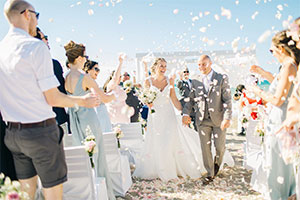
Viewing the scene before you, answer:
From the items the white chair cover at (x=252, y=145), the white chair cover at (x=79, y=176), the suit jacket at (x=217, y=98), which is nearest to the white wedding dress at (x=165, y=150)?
the suit jacket at (x=217, y=98)

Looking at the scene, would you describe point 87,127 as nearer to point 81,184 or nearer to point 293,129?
point 81,184

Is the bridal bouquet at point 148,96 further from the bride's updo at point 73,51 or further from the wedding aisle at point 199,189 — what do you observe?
the bride's updo at point 73,51

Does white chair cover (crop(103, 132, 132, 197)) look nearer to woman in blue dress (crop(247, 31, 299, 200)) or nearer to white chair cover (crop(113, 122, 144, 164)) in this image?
white chair cover (crop(113, 122, 144, 164))

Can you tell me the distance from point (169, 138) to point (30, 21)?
3.65m

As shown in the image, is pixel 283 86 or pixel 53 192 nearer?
pixel 53 192

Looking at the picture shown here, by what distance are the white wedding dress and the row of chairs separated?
46 centimetres

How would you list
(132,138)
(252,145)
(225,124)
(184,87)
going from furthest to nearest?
(184,87), (132,138), (252,145), (225,124)

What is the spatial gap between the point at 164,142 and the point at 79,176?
2.60 meters

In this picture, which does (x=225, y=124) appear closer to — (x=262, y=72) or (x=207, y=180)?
(x=207, y=180)

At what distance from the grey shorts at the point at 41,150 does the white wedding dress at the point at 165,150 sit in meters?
3.20

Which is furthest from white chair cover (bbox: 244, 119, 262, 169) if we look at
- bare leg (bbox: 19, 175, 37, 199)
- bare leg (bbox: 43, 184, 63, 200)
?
bare leg (bbox: 19, 175, 37, 199)

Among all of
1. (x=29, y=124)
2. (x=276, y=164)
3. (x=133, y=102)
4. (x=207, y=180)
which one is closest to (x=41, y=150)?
(x=29, y=124)

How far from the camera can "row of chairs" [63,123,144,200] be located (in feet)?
9.73

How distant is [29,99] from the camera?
2.21 meters
